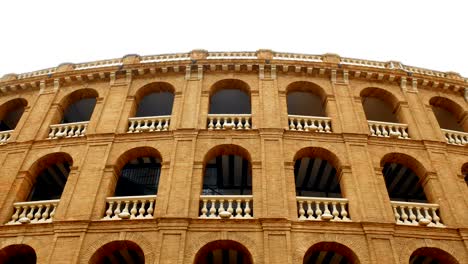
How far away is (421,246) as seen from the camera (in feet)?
37.4

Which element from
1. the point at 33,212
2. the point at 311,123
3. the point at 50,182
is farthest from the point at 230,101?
the point at 33,212

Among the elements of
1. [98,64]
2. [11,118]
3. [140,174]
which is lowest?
[140,174]

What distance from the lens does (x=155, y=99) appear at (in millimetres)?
17406

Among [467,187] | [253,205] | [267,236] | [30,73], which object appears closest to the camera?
[267,236]

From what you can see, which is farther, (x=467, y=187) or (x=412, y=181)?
(x=412, y=181)

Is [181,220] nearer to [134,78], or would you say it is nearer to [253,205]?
[253,205]

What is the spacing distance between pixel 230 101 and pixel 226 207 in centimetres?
616

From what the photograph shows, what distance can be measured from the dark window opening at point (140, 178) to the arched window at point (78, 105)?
3.71m

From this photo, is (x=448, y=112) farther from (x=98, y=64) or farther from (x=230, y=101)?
(x=98, y=64)

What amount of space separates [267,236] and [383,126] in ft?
23.1

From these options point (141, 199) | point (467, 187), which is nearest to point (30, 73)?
point (141, 199)

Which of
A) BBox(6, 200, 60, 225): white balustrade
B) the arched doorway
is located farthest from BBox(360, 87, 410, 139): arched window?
BBox(6, 200, 60, 225): white balustrade

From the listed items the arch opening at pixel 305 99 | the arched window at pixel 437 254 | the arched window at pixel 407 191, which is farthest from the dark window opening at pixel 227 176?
the arched window at pixel 437 254

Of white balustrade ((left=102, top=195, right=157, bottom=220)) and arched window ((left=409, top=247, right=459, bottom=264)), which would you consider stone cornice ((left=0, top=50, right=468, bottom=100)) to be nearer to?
white balustrade ((left=102, top=195, right=157, bottom=220))
